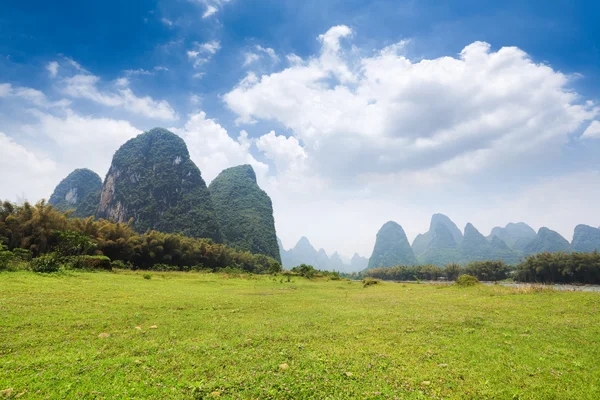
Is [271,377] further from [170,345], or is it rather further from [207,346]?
[170,345]

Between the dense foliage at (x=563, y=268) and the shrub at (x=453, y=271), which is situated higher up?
the dense foliage at (x=563, y=268)

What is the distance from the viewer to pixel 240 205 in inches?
6688

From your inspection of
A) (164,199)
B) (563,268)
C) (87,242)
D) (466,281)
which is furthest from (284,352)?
(164,199)

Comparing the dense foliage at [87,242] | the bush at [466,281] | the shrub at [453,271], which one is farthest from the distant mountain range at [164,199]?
the bush at [466,281]

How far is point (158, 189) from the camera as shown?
126750mm

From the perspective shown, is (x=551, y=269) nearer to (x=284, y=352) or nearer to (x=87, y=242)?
(x=284, y=352)

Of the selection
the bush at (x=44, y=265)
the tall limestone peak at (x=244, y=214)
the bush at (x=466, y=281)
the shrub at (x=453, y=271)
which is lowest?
the shrub at (x=453, y=271)

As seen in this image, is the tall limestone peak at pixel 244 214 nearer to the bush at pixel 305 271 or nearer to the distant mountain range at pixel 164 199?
the distant mountain range at pixel 164 199

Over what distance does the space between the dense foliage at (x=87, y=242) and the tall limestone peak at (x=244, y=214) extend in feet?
221

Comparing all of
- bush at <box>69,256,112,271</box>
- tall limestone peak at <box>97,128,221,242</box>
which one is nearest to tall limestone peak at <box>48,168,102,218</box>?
tall limestone peak at <box>97,128,221,242</box>

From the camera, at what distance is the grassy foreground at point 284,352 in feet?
18.5

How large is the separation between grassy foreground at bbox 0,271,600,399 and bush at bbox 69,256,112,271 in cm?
1367

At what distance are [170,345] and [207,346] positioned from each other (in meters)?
1.06

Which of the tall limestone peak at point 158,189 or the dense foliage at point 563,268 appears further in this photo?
the tall limestone peak at point 158,189
